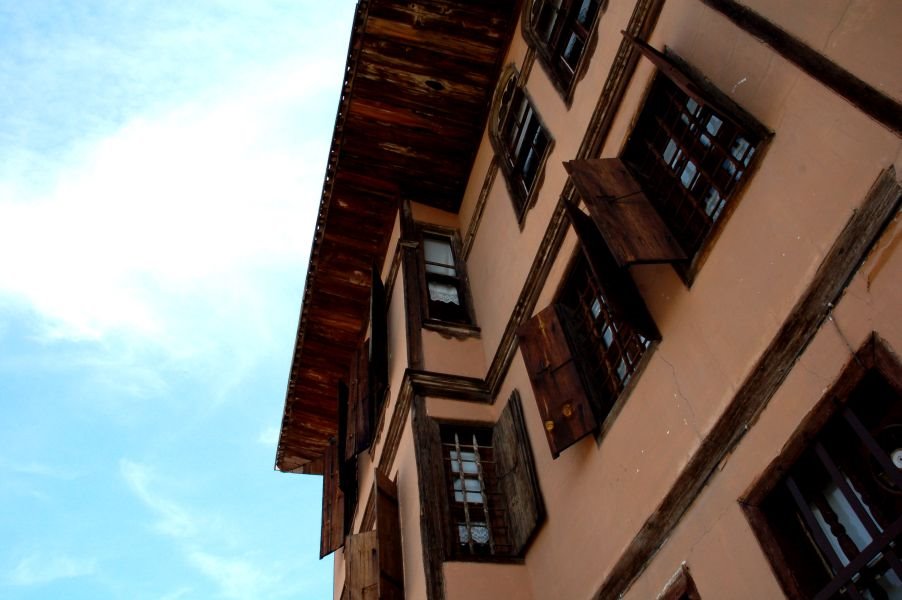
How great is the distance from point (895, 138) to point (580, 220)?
271cm

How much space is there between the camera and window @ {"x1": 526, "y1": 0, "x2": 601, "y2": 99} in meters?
8.34

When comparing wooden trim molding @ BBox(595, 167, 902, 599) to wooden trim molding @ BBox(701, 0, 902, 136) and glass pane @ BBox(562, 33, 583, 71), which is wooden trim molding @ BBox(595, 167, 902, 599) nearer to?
wooden trim molding @ BBox(701, 0, 902, 136)

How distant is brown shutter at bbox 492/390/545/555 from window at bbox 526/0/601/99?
11.6ft

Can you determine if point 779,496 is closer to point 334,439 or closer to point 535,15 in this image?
point 535,15

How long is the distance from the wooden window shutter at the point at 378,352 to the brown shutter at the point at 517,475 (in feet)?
7.99

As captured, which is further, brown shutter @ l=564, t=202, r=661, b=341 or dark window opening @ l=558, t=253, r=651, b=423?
dark window opening @ l=558, t=253, r=651, b=423

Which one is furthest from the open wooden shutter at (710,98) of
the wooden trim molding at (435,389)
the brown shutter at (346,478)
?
the brown shutter at (346,478)

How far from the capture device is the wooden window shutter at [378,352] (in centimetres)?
1034

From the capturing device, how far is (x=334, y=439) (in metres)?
14.5

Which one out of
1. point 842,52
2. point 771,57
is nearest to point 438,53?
point 771,57

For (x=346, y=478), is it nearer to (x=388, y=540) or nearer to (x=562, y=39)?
(x=388, y=540)

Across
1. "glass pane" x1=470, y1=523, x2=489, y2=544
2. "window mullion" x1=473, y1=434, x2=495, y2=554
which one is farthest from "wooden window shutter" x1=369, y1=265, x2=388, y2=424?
"glass pane" x1=470, y1=523, x2=489, y2=544

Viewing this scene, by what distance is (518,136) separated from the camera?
9.80m

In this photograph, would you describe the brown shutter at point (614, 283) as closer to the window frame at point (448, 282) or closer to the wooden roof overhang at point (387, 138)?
the window frame at point (448, 282)
